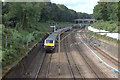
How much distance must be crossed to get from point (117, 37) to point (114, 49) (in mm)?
5040

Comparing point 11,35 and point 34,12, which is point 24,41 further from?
point 34,12

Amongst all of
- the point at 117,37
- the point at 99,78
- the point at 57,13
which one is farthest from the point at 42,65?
the point at 57,13

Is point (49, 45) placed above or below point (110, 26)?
below

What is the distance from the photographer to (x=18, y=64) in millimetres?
20203

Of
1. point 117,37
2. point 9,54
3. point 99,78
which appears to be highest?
point 117,37

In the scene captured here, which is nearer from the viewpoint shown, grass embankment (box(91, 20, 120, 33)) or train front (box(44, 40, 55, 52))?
train front (box(44, 40, 55, 52))

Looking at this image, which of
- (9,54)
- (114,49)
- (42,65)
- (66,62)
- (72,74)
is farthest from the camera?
(114,49)

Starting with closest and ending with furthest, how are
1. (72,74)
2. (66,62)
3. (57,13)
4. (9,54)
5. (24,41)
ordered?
1. (72,74)
2. (9,54)
3. (66,62)
4. (24,41)
5. (57,13)

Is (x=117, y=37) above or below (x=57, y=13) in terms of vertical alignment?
below

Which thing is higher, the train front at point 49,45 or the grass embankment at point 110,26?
the grass embankment at point 110,26

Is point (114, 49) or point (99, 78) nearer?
point (99, 78)

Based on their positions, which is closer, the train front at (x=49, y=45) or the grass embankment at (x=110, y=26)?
the train front at (x=49, y=45)

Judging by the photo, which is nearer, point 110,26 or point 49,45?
point 49,45

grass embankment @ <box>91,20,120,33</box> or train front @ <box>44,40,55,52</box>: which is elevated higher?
grass embankment @ <box>91,20,120,33</box>
